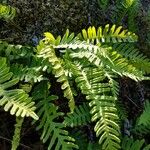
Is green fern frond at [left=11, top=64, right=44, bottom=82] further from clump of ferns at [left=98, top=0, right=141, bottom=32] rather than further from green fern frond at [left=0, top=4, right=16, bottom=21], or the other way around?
clump of ferns at [left=98, top=0, right=141, bottom=32]

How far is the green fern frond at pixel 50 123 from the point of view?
8.45ft

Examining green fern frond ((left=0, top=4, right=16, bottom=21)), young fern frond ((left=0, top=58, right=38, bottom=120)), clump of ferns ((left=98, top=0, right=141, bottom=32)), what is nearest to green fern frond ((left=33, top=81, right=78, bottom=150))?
young fern frond ((left=0, top=58, right=38, bottom=120))

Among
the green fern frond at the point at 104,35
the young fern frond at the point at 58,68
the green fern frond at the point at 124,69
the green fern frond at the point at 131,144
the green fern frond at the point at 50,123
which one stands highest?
the green fern frond at the point at 104,35

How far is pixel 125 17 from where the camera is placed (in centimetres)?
364

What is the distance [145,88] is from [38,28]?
3.34 feet

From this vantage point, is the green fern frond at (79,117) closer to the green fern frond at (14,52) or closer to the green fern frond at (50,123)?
the green fern frond at (50,123)

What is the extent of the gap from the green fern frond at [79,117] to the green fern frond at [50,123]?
0.08m

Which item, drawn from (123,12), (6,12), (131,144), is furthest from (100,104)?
(123,12)

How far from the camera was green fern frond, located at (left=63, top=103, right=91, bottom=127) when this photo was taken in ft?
9.02

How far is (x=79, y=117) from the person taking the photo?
2.80 meters

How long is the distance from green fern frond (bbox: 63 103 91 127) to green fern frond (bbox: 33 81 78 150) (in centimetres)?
8

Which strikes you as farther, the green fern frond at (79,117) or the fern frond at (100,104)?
the green fern frond at (79,117)

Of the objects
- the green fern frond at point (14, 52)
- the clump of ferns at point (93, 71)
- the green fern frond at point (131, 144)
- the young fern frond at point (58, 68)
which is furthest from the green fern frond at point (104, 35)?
the green fern frond at point (131, 144)

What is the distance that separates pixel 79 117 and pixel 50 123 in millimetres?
257
